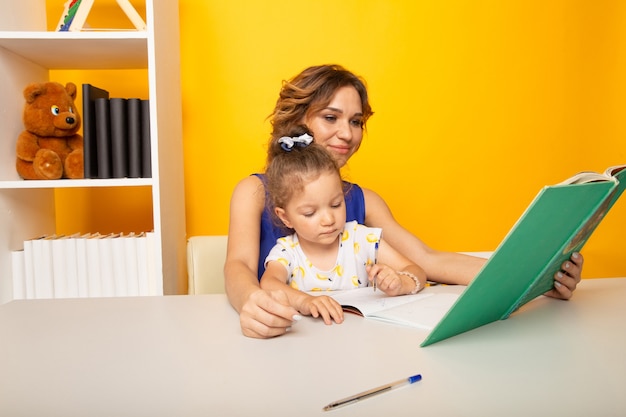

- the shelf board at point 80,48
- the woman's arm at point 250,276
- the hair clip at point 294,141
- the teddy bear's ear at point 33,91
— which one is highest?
the shelf board at point 80,48

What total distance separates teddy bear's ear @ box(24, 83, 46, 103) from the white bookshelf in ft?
0.27

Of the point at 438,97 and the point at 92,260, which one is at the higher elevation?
the point at 438,97

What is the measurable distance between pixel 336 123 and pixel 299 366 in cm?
115

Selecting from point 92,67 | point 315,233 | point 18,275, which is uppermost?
point 92,67

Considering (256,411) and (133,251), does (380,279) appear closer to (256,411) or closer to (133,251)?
(256,411)

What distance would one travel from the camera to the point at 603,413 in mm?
640

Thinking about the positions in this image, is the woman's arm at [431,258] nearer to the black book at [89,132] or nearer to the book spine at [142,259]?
the book spine at [142,259]

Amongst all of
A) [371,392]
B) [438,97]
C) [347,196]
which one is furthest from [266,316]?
[438,97]

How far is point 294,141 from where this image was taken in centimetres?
164

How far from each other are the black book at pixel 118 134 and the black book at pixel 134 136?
20mm

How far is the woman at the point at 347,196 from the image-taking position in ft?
4.97

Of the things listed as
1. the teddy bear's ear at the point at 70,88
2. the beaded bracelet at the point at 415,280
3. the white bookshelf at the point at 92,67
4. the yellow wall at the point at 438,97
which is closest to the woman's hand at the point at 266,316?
the beaded bracelet at the point at 415,280

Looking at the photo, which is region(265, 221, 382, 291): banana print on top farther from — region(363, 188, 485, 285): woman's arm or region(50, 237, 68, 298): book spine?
region(50, 237, 68, 298): book spine

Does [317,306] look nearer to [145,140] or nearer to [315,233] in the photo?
[315,233]
